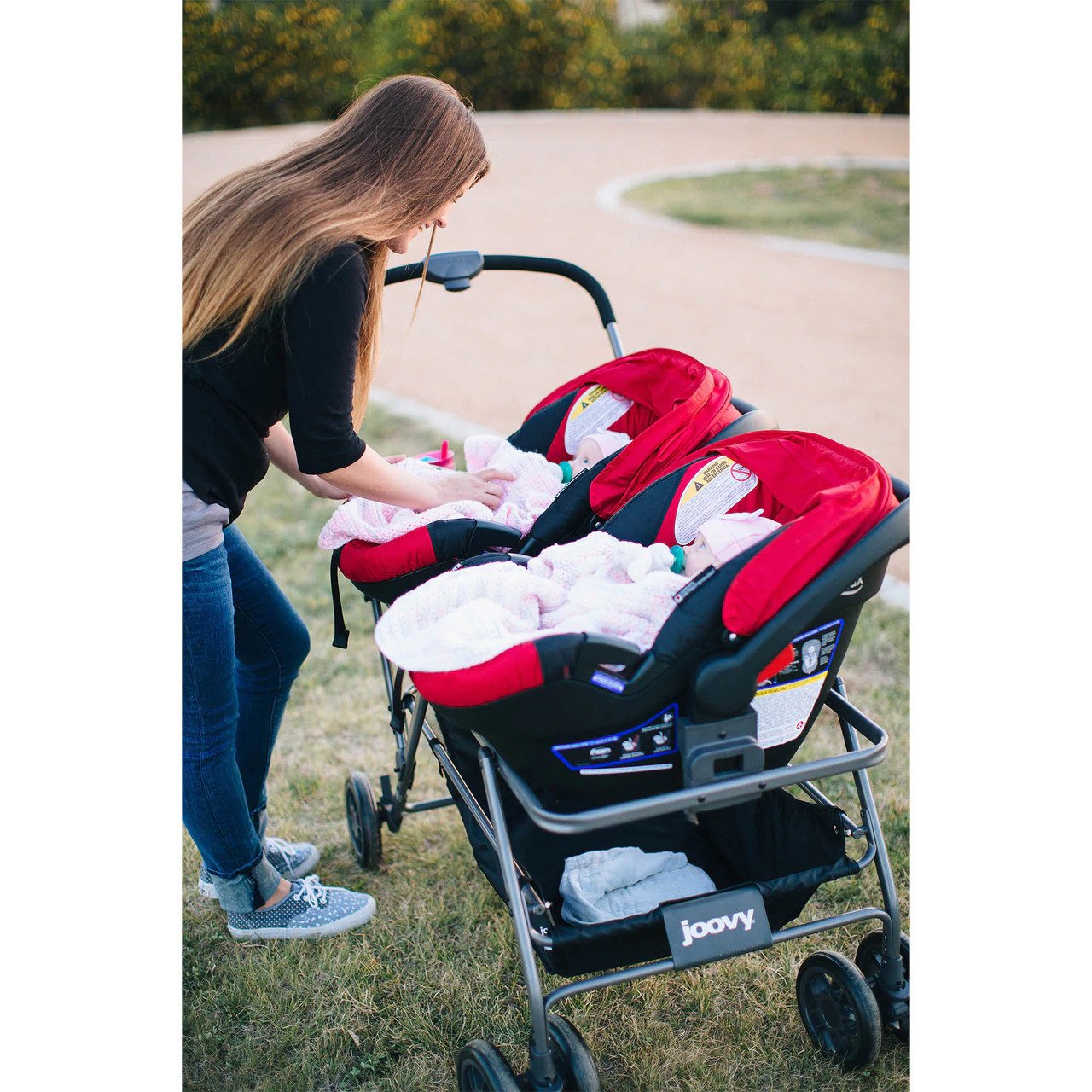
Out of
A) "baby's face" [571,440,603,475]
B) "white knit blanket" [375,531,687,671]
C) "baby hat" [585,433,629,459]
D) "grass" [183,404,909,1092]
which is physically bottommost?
"grass" [183,404,909,1092]

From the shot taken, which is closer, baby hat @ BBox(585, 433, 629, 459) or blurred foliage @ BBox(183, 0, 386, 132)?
baby hat @ BBox(585, 433, 629, 459)

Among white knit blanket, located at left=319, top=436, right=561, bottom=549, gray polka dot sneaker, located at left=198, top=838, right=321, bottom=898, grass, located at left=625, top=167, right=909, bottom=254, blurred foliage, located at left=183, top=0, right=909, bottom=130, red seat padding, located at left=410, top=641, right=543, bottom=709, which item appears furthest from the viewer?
blurred foliage, located at left=183, top=0, right=909, bottom=130

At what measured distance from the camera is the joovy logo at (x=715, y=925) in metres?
1.65

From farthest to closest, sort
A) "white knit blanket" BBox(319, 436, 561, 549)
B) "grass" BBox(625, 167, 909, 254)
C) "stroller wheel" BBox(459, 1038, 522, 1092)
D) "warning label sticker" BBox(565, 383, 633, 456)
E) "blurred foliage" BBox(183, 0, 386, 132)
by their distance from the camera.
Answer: "grass" BBox(625, 167, 909, 254) → "blurred foliage" BBox(183, 0, 386, 132) → "warning label sticker" BBox(565, 383, 633, 456) → "white knit blanket" BBox(319, 436, 561, 549) → "stroller wheel" BBox(459, 1038, 522, 1092)

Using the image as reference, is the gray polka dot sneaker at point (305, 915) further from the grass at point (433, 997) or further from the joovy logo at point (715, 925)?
the joovy logo at point (715, 925)

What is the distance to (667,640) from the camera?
1.51 metres

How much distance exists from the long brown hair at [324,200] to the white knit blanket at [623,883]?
1014 mm

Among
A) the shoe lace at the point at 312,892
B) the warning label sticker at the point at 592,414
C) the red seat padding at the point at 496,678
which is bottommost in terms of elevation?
the shoe lace at the point at 312,892

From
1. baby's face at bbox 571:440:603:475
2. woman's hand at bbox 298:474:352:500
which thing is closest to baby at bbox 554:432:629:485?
baby's face at bbox 571:440:603:475

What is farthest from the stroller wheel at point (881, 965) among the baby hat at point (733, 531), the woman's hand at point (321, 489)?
the woman's hand at point (321, 489)

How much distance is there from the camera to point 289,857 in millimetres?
2502

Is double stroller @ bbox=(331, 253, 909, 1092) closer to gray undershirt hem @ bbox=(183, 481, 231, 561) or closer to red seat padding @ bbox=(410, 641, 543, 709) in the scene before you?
red seat padding @ bbox=(410, 641, 543, 709)

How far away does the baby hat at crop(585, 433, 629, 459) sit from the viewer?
7.54 ft

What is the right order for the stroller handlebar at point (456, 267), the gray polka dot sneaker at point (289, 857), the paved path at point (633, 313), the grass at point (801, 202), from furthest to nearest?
the grass at point (801, 202) < the paved path at point (633, 313) < the gray polka dot sneaker at point (289, 857) < the stroller handlebar at point (456, 267)
